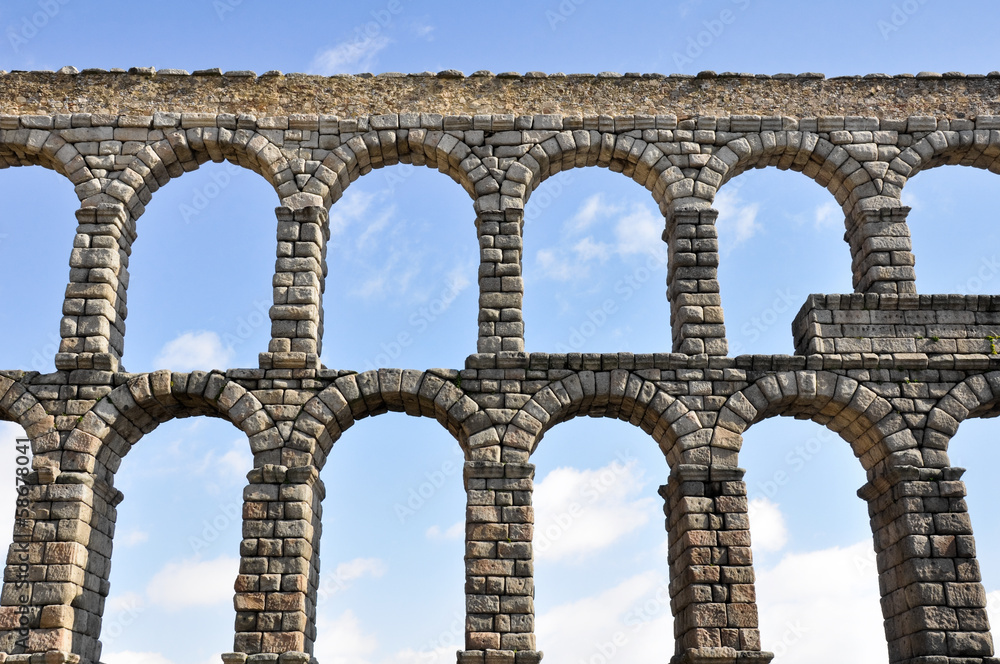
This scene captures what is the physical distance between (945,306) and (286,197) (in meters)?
9.94

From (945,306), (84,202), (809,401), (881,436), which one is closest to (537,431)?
→ (809,401)

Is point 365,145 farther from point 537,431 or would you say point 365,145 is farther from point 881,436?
point 881,436

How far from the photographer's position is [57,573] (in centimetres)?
1288

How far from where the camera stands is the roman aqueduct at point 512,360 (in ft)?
42.5

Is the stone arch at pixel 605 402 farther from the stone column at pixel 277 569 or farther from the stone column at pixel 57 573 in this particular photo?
the stone column at pixel 57 573

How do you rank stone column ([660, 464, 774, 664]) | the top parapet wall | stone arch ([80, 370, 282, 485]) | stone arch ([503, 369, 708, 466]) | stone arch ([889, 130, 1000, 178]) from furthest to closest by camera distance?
1. the top parapet wall
2. stone arch ([889, 130, 1000, 178])
3. stone arch ([503, 369, 708, 466])
4. stone arch ([80, 370, 282, 485])
5. stone column ([660, 464, 774, 664])

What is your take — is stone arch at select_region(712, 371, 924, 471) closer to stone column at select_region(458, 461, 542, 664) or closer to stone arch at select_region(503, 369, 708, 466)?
stone arch at select_region(503, 369, 708, 466)

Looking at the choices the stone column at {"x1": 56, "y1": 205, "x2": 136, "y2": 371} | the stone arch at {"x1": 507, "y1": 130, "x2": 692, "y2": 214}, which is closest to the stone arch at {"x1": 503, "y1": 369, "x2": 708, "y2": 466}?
the stone arch at {"x1": 507, "y1": 130, "x2": 692, "y2": 214}

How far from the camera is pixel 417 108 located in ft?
52.2

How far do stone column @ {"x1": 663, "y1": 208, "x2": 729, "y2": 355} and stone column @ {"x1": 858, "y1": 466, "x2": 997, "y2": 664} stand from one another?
316 cm

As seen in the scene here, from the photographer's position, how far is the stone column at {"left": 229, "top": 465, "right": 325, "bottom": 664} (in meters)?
12.7

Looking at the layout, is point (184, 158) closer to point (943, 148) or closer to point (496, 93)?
point (496, 93)

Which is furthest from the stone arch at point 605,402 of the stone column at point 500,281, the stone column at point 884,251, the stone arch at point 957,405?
the stone column at point 884,251

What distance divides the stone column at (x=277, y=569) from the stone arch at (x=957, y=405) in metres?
8.59
